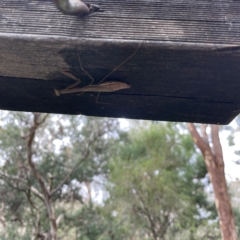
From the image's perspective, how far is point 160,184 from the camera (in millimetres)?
8258

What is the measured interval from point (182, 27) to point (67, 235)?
9.31 meters

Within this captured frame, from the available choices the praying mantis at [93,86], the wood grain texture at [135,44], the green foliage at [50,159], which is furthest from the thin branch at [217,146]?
the praying mantis at [93,86]

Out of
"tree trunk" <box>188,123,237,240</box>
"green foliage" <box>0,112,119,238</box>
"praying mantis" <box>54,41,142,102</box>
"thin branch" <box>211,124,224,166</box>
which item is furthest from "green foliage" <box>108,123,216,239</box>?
"praying mantis" <box>54,41,142,102</box>

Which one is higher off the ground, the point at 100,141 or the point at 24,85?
the point at 100,141

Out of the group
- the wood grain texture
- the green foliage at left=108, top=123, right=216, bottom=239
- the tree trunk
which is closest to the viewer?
the wood grain texture

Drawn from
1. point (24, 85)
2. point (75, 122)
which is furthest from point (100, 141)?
point (24, 85)

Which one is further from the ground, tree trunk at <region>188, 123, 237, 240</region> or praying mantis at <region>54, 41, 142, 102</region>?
tree trunk at <region>188, 123, 237, 240</region>

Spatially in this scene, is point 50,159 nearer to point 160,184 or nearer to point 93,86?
point 160,184

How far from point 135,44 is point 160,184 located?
7.96m

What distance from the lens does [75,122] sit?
8805 millimetres

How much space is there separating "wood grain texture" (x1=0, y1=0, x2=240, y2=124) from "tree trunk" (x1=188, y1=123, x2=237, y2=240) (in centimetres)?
601

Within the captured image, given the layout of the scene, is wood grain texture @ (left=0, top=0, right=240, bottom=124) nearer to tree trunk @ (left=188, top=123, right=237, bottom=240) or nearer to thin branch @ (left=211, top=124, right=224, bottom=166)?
tree trunk @ (left=188, top=123, right=237, bottom=240)

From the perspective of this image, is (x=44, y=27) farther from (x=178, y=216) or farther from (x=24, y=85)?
(x=178, y=216)

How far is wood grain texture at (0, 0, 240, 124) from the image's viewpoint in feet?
2.13
